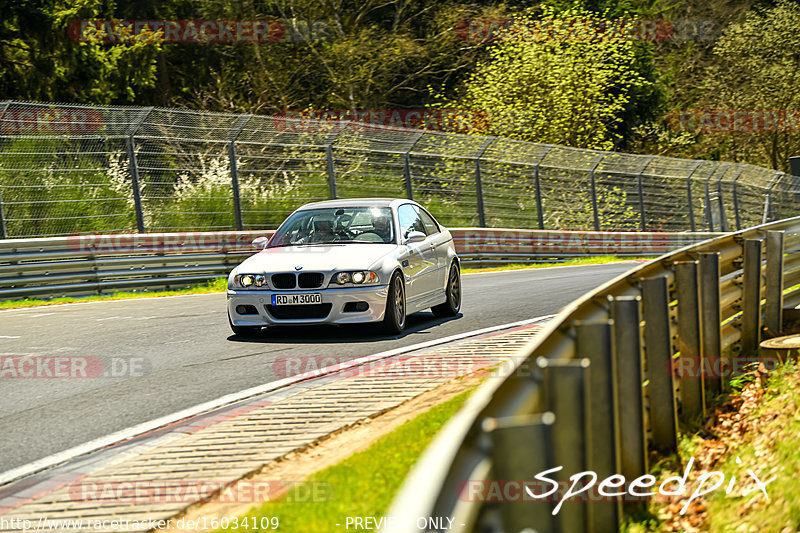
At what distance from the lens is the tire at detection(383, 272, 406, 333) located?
10836 mm

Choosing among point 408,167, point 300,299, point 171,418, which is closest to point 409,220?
point 300,299

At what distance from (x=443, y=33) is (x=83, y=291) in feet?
81.4

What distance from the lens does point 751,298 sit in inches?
350

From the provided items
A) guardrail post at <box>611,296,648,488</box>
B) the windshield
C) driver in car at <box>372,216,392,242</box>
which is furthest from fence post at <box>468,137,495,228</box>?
guardrail post at <box>611,296,648,488</box>

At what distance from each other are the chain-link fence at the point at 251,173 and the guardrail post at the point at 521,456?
52.3 feet

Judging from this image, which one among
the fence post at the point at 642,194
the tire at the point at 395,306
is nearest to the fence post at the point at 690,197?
the fence post at the point at 642,194

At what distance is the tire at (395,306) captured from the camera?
35.6 ft

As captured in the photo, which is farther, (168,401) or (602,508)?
(168,401)

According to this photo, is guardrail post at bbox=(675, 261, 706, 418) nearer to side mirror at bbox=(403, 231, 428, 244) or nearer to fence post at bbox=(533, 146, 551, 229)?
side mirror at bbox=(403, 231, 428, 244)

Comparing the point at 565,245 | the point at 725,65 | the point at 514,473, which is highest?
the point at 725,65

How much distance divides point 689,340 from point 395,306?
15.0ft

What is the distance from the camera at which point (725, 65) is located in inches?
2133

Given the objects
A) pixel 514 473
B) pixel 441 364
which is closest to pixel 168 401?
pixel 441 364

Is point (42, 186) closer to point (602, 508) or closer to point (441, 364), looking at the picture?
point (441, 364)
